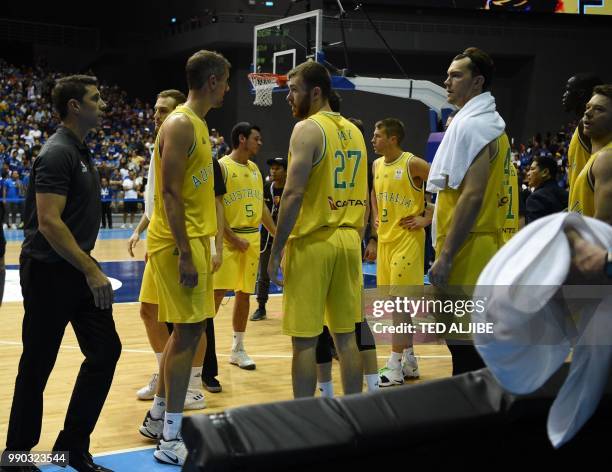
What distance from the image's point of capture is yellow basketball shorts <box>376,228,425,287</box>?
612 cm

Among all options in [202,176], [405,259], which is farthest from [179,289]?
[405,259]

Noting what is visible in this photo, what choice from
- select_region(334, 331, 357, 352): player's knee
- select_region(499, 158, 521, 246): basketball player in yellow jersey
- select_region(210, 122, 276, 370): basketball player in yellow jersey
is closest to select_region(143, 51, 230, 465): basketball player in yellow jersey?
select_region(334, 331, 357, 352): player's knee

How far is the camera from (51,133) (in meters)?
25.8

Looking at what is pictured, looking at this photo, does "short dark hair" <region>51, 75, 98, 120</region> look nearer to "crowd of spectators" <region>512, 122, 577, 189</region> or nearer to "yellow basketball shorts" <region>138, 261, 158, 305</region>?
"yellow basketball shorts" <region>138, 261, 158, 305</region>

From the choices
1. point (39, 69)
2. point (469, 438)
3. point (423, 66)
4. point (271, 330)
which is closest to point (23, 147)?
point (39, 69)

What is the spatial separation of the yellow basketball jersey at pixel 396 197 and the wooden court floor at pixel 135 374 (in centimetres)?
122

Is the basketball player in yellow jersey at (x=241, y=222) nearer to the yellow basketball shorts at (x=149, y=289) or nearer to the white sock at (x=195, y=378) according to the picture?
the white sock at (x=195, y=378)

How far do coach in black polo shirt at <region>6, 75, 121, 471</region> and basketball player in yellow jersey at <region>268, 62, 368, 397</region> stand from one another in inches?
37.1

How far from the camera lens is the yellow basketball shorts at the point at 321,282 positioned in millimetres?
4031

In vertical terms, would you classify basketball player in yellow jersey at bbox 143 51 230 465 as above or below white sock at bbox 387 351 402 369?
above

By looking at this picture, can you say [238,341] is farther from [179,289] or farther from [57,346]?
[57,346]

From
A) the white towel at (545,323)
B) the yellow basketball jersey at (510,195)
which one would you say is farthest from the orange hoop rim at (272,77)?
the white towel at (545,323)

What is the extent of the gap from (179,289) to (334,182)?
3.34ft

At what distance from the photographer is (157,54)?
3067 centimetres
